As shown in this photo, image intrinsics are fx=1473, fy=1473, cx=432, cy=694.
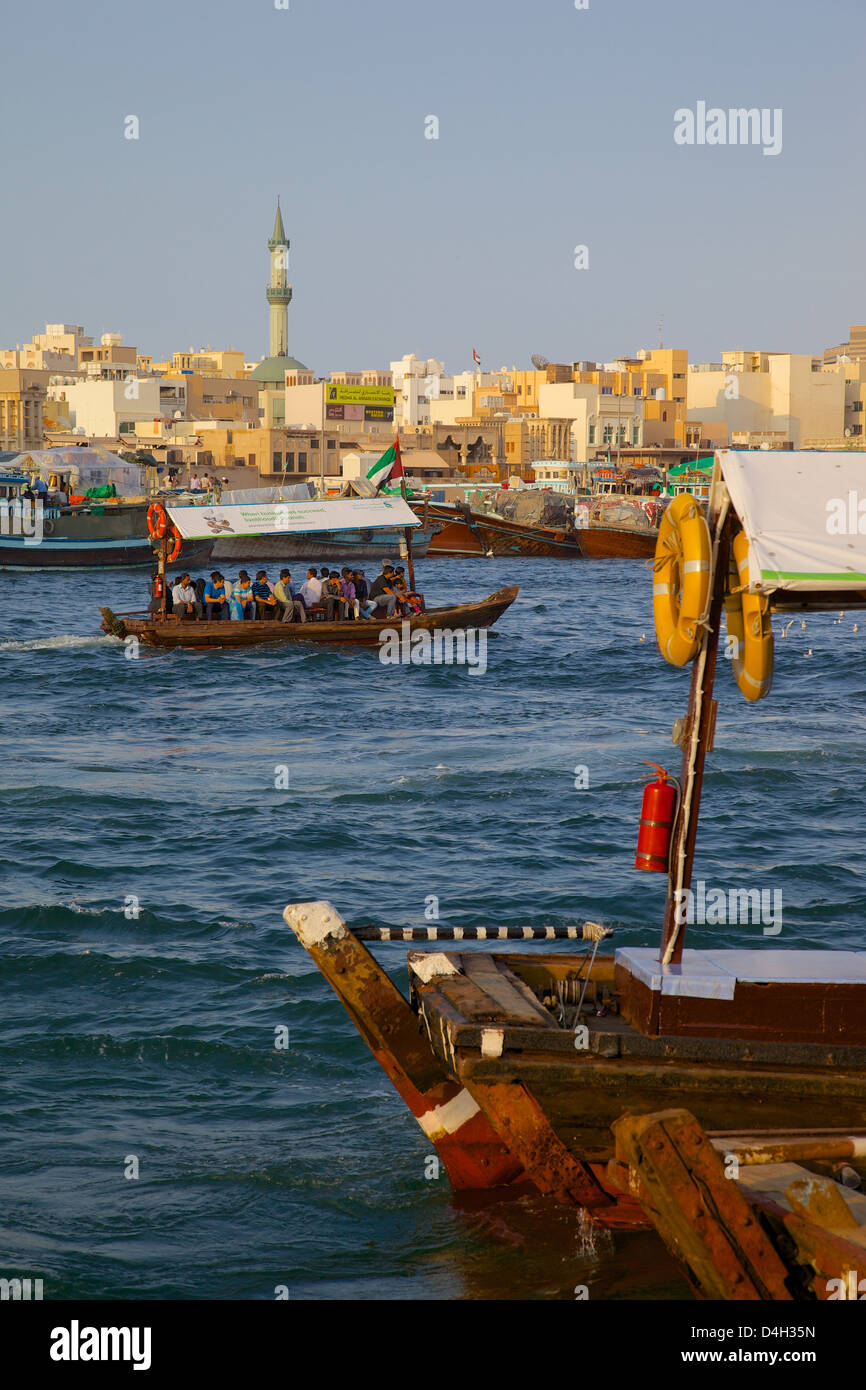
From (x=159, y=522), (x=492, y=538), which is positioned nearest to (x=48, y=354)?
(x=492, y=538)

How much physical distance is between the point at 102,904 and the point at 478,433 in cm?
11952

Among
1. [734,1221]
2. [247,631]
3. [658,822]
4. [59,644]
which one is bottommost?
[734,1221]

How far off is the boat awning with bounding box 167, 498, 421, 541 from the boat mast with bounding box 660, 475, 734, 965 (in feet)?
86.3

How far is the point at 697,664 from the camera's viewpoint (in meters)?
7.29

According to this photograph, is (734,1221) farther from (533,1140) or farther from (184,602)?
(184,602)

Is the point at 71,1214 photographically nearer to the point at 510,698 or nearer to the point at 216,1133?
the point at 216,1133

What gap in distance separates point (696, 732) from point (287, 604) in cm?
2167

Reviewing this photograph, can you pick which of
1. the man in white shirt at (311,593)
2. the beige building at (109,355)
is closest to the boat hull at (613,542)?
the man in white shirt at (311,593)

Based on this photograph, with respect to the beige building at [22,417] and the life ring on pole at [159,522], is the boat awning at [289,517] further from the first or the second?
the beige building at [22,417]

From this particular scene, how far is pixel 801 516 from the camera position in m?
6.76

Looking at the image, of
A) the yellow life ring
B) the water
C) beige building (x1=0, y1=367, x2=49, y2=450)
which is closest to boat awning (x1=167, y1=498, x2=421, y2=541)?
the water

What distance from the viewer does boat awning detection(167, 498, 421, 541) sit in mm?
33750

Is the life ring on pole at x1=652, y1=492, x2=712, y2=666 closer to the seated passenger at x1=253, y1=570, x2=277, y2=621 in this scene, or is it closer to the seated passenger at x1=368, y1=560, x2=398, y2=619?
the seated passenger at x1=253, y1=570, x2=277, y2=621

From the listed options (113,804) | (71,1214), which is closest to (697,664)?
(71,1214)
